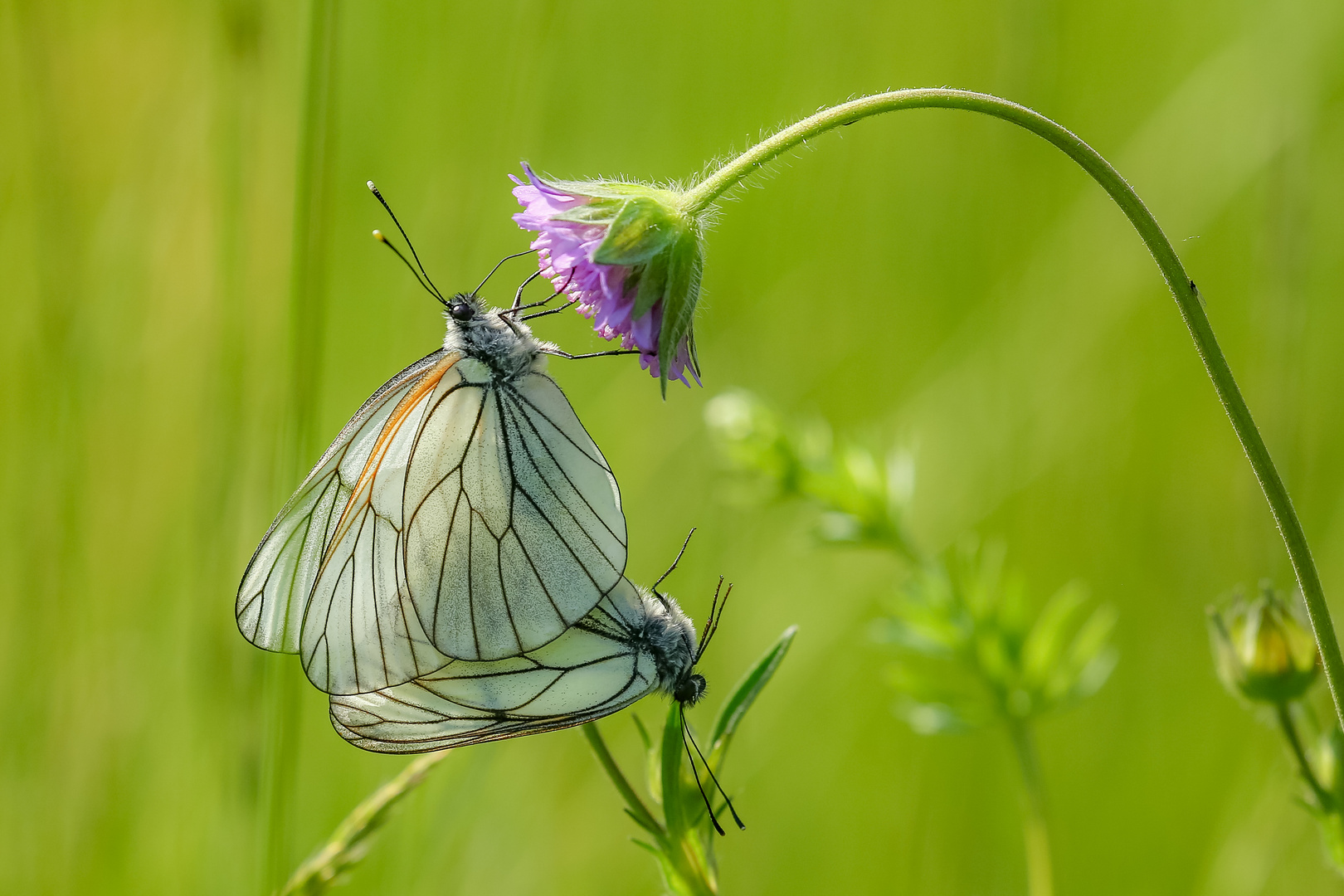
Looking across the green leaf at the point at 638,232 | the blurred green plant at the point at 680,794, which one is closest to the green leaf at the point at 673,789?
the blurred green plant at the point at 680,794

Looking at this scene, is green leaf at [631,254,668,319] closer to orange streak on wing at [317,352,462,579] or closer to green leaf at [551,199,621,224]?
green leaf at [551,199,621,224]

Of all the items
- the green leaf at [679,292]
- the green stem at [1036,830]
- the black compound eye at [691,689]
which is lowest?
the green stem at [1036,830]

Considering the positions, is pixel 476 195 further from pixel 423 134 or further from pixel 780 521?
pixel 780 521

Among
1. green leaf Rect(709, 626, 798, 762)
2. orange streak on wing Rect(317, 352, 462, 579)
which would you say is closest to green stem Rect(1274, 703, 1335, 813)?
green leaf Rect(709, 626, 798, 762)

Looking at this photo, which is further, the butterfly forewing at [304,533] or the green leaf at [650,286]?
the butterfly forewing at [304,533]

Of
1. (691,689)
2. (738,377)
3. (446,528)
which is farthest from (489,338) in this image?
(738,377)

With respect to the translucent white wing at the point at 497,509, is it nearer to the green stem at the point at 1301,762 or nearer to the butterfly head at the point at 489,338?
the butterfly head at the point at 489,338

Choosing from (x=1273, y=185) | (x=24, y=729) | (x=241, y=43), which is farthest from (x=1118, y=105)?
(x=24, y=729)

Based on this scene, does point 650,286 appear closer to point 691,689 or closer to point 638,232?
point 638,232
